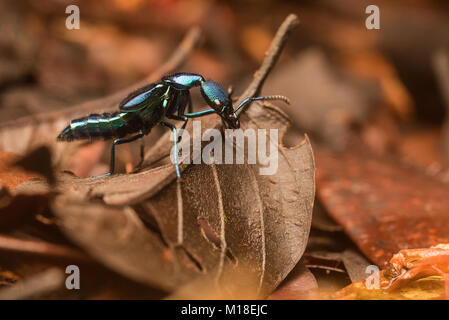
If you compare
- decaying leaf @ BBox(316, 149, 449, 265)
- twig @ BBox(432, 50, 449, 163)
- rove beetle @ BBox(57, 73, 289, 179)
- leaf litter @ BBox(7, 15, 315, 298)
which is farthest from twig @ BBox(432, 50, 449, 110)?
leaf litter @ BBox(7, 15, 315, 298)

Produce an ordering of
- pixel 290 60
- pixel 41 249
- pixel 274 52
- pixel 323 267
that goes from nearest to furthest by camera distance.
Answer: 1. pixel 41 249
2. pixel 323 267
3. pixel 274 52
4. pixel 290 60

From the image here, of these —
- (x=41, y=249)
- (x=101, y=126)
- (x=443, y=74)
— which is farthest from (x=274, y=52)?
(x=443, y=74)

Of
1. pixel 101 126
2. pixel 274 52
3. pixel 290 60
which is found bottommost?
pixel 101 126

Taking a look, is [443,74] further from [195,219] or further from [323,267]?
[195,219]

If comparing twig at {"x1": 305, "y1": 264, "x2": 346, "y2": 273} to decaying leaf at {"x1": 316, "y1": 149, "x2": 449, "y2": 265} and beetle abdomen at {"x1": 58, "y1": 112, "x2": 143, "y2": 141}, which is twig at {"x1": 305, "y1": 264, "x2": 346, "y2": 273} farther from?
beetle abdomen at {"x1": 58, "y1": 112, "x2": 143, "y2": 141}

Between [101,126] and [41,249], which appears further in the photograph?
[101,126]

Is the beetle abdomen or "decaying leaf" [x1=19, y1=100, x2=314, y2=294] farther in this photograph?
the beetle abdomen
